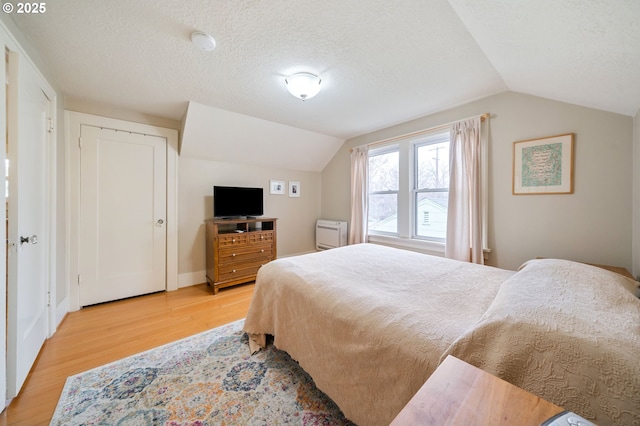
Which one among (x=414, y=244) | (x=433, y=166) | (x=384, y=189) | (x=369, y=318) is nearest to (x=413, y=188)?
(x=433, y=166)

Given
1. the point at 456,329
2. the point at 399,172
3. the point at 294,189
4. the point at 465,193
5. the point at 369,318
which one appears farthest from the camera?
the point at 294,189

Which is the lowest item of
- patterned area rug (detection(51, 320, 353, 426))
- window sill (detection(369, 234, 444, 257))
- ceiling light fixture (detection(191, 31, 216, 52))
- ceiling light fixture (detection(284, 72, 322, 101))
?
patterned area rug (detection(51, 320, 353, 426))

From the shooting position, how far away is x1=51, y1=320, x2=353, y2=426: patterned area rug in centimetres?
126

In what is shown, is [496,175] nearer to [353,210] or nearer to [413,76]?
[413,76]

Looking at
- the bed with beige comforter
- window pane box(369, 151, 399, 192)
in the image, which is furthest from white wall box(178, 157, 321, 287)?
the bed with beige comforter

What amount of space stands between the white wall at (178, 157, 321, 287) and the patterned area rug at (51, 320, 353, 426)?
166 cm

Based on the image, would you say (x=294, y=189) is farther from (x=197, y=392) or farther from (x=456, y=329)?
(x=456, y=329)

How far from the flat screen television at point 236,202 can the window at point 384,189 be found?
191 centimetres

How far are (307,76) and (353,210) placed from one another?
2.35 meters

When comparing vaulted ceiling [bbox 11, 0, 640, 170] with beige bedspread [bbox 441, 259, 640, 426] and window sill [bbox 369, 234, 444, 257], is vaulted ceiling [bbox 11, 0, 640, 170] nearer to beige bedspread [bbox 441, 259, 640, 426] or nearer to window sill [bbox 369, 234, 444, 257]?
beige bedspread [bbox 441, 259, 640, 426]

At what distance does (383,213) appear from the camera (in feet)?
12.2

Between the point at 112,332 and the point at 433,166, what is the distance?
407cm

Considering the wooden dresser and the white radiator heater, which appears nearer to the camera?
the wooden dresser

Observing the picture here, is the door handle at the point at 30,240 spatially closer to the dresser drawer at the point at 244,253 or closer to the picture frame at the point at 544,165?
the dresser drawer at the point at 244,253
